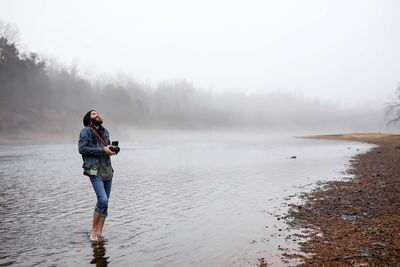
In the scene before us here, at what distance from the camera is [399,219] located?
8.55 meters

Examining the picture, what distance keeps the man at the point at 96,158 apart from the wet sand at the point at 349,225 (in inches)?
162

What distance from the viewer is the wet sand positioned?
625cm

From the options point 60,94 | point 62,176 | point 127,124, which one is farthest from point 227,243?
point 127,124

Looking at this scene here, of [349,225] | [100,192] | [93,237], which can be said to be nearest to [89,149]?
[100,192]

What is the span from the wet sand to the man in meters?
4.10

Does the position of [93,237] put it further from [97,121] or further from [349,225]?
[349,225]

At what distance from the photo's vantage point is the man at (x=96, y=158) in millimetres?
7328

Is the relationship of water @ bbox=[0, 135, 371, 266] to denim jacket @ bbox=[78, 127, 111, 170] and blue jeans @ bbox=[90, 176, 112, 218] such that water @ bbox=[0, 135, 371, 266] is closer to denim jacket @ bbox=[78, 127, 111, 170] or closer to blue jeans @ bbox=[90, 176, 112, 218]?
blue jeans @ bbox=[90, 176, 112, 218]

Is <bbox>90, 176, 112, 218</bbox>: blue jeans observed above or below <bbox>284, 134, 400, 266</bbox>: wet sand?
above

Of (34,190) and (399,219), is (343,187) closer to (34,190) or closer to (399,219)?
(399,219)

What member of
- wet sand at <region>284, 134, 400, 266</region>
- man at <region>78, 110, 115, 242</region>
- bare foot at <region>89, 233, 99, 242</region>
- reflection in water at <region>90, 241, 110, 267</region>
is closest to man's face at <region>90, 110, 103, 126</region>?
man at <region>78, 110, 115, 242</region>

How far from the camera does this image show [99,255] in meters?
6.94

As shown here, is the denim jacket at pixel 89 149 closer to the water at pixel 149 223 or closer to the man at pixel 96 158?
the man at pixel 96 158

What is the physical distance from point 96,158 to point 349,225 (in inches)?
244
